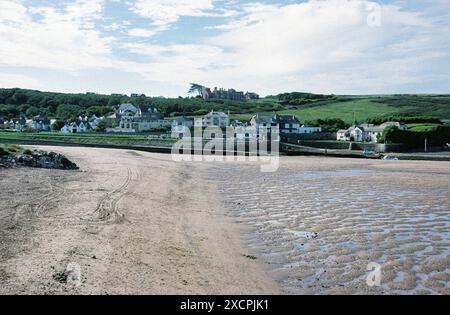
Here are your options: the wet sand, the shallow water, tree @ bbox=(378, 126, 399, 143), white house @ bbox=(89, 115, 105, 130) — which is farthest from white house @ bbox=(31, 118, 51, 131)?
the wet sand

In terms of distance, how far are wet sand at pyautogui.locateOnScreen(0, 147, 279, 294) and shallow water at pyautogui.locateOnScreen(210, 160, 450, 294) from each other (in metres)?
0.84

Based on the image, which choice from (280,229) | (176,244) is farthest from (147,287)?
(280,229)

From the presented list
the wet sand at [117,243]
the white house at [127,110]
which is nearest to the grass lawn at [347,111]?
the white house at [127,110]

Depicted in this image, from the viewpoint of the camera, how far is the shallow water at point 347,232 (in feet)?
28.4

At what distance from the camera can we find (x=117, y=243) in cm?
1034

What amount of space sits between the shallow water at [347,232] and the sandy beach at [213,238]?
37mm

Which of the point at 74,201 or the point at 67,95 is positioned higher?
the point at 67,95

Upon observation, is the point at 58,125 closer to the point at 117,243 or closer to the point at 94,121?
the point at 94,121

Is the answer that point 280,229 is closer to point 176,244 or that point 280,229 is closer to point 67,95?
point 176,244

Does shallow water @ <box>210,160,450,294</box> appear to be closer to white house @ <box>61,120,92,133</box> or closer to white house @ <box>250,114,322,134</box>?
white house @ <box>250,114,322,134</box>

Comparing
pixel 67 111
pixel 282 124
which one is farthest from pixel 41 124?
pixel 282 124

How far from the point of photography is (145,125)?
9131 centimetres

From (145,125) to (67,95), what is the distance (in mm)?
62851

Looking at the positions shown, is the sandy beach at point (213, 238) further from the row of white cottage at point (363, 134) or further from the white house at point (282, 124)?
the white house at point (282, 124)
